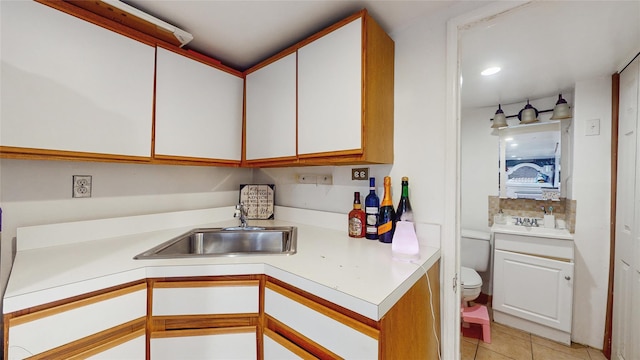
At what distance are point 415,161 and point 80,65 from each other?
1.67 m

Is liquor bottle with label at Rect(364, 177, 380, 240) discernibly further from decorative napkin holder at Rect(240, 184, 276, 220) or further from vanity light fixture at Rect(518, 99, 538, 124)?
vanity light fixture at Rect(518, 99, 538, 124)

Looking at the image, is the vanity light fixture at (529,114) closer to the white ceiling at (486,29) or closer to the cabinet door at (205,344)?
the white ceiling at (486,29)

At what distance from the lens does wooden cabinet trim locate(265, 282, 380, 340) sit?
628mm

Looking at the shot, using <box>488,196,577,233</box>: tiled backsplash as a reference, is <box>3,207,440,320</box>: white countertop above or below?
below

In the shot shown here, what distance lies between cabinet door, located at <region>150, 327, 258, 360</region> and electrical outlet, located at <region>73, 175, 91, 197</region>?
Result: 2.97ft

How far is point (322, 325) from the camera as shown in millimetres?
726

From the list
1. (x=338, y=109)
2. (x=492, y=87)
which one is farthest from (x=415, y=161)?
(x=492, y=87)

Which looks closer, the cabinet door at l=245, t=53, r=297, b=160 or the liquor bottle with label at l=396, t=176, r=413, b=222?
the liquor bottle with label at l=396, t=176, r=413, b=222

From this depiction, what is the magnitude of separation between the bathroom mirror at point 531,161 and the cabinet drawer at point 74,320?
2657 mm

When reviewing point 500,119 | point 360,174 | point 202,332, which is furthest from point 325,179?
point 500,119

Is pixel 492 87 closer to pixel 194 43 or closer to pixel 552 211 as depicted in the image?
pixel 552 211

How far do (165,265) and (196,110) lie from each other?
96 cm

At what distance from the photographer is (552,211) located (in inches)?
71.4

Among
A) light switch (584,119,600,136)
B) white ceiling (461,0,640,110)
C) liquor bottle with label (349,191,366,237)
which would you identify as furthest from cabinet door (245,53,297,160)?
light switch (584,119,600,136)
